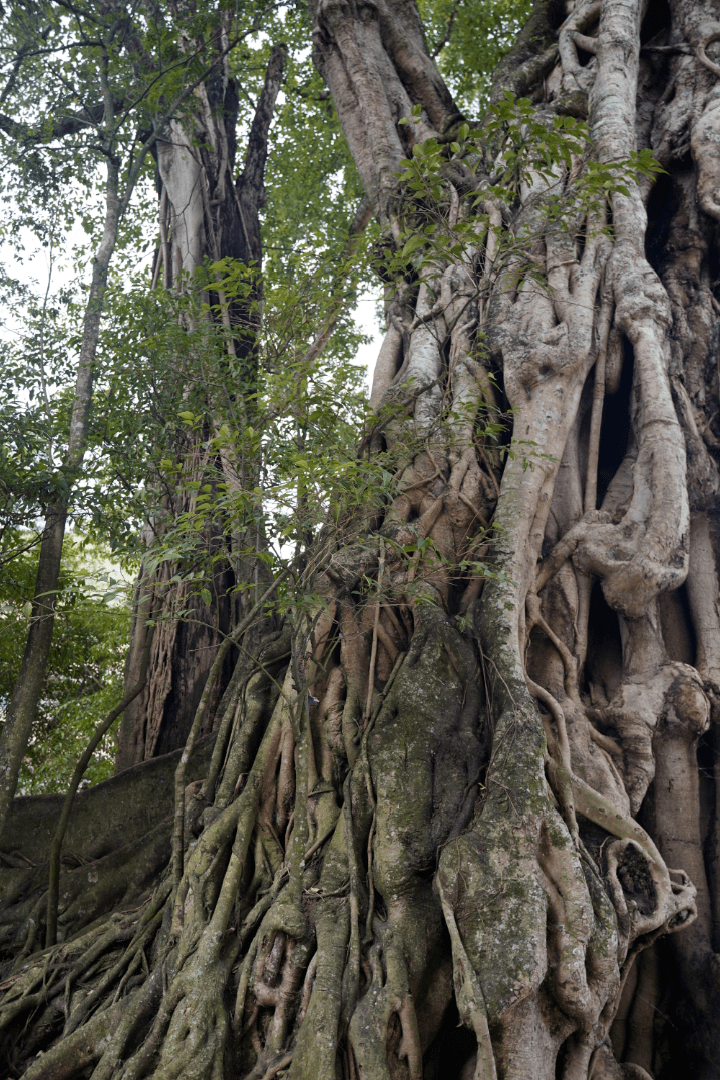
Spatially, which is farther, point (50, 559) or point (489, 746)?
point (50, 559)

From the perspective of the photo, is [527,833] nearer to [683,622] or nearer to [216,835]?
[216,835]

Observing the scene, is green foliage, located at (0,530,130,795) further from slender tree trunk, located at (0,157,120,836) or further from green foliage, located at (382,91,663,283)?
green foliage, located at (382,91,663,283)

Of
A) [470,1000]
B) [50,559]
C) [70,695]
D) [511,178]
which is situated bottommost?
[470,1000]

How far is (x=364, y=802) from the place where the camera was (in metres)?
3.08

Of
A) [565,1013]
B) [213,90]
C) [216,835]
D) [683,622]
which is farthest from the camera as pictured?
[213,90]

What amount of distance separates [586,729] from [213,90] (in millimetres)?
7399

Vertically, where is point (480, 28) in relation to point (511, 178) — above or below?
above

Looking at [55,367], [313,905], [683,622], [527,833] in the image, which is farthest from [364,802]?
[55,367]

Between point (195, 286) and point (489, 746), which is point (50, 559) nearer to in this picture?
point (195, 286)

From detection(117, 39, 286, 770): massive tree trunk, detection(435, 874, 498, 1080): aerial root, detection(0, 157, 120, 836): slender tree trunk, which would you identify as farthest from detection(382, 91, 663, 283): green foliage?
detection(435, 874, 498, 1080): aerial root

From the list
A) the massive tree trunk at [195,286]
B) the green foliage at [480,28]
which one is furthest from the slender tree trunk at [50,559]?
the green foliage at [480,28]

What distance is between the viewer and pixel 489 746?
3.19 metres

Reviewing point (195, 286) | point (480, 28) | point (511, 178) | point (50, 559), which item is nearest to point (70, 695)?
point (50, 559)

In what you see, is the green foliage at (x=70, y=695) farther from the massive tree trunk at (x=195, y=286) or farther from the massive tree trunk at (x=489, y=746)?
the massive tree trunk at (x=489, y=746)
